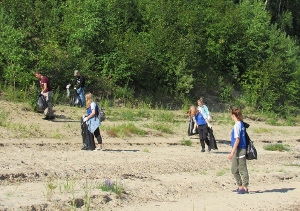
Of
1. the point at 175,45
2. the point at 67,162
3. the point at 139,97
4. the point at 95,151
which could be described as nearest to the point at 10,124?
the point at 95,151

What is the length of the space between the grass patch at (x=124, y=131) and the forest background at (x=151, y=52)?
10.7ft

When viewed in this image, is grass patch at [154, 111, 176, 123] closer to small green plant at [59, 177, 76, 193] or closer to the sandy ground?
the sandy ground

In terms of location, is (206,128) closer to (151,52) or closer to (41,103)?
(41,103)

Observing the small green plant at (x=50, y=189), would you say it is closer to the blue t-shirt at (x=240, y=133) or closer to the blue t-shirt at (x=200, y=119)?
the blue t-shirt at (x=240, y=133)

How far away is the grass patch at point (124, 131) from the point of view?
1541 centimetres

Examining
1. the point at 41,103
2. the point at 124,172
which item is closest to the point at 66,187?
the point at 124,172

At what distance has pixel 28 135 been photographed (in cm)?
1373

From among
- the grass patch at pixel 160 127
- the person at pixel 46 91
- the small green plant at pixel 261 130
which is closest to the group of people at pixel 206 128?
the person at pixel 46 91

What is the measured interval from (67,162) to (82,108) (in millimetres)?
8187

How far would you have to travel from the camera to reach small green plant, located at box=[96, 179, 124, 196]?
846 cm

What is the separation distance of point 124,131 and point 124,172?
5384 mm

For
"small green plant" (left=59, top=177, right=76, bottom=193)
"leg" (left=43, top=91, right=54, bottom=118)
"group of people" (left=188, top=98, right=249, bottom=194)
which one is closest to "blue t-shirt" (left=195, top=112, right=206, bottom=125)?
"group of people" (left=188, top=98, right=249, bottom=194)

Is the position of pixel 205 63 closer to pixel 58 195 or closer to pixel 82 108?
pixel 82 108

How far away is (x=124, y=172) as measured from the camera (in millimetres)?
10422
